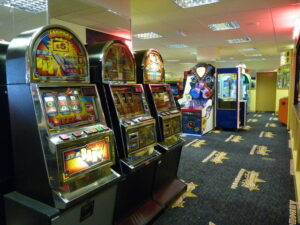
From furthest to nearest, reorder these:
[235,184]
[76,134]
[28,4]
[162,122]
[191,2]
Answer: [191,2], [235,184], [28,4], [162,122], [76,134]

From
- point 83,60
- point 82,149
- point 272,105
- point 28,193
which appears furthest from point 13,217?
point 272,105

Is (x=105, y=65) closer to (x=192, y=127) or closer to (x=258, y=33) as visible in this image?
(x=192, y=127)

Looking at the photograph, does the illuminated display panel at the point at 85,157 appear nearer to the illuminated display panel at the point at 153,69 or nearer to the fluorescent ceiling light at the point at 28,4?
the illuminated display panel at the point at 153,69

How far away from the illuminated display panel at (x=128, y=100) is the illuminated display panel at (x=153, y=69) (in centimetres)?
27

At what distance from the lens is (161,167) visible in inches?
105

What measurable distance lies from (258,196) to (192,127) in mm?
3373

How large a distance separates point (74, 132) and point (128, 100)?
0.80m

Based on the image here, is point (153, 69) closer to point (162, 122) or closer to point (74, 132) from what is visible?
point (162, 122)

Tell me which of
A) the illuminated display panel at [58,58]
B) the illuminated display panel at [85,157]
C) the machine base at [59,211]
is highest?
the illuminated display panel at [58,58]

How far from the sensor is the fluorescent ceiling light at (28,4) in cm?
266

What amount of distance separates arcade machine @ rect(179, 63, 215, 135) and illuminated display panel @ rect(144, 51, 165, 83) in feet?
10.9

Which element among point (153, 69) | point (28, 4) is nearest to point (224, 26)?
point (153, 69)

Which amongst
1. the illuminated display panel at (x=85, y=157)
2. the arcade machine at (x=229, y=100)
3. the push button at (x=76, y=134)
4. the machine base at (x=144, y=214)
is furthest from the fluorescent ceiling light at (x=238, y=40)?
the push button at (x=76, y=134)

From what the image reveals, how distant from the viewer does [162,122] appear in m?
2.56
